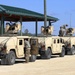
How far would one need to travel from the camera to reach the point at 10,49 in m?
21.0

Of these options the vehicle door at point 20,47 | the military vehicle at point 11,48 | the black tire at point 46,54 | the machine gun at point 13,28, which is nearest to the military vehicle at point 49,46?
the black tire at point 46,54

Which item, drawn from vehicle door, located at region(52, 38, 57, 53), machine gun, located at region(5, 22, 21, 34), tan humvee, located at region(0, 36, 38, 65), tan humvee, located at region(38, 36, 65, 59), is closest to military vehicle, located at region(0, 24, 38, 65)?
tan humvee, located at region(0, 36, 38, 65)

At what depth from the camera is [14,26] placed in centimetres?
2625

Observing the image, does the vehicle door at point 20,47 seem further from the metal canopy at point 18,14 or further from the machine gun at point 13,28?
the metal canopy at point 18,14

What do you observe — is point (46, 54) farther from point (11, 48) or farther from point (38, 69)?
point (38, 69)

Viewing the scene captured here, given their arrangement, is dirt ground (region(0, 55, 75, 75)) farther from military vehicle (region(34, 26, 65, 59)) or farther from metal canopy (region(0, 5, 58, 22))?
metal canopy (region(0, 5, 58, 22))

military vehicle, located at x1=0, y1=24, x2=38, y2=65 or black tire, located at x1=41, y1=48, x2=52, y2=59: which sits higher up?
military vehicle, located at x1=0, y1=24, x2=38, y2=65

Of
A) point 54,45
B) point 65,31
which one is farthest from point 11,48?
point 65,31

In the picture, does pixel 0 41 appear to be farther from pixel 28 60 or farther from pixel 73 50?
pixel 73 50

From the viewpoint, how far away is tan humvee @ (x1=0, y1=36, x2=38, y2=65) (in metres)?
20.5

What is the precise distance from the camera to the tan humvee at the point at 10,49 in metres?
20.5

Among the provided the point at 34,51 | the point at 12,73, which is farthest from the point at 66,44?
the point at 12,73

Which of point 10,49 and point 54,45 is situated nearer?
point 10,49

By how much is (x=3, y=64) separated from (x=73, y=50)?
13.3 meters
